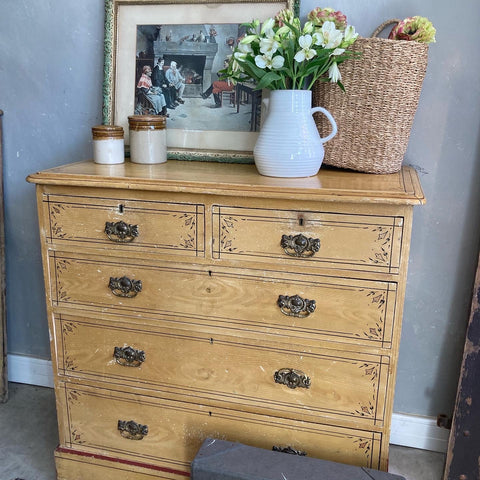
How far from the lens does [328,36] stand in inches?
54.2

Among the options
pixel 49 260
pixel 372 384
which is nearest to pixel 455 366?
pixel 372 384

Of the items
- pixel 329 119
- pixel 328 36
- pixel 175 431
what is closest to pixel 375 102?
pixel 329 119

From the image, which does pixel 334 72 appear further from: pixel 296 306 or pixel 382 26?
pixel 296 306

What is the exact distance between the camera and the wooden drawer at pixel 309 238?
132 centimetres

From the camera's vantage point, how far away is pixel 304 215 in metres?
1.36

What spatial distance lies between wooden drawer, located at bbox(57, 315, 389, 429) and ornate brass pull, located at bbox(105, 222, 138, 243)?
0.29m

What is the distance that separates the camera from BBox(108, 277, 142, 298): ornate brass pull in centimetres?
155

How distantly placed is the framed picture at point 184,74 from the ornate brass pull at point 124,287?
20.7 inches

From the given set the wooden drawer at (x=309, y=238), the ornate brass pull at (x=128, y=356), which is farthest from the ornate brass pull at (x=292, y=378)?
the ornate brass pull at (x=128, y=356)

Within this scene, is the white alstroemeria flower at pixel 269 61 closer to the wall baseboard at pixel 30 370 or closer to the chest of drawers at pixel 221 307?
the chest of drawers at pixel 221 307

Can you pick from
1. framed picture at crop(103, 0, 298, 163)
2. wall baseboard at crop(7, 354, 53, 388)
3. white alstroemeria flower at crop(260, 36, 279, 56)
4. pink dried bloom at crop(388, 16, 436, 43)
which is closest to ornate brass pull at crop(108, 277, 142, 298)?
framed picture at crop(103, 0, 298, 163)

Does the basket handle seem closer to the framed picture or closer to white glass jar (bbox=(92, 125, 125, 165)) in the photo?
the framed picture

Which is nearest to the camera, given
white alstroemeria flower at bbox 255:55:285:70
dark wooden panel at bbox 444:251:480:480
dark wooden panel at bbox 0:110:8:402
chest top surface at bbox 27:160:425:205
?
chest top surface at bbox 27:160:425:205

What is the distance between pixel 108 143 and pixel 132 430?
0.96 metres
